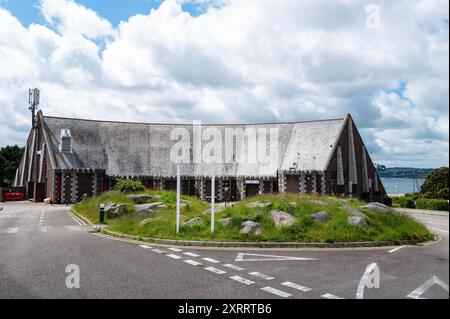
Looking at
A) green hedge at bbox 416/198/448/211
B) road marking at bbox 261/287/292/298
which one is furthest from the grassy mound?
green hedge at bbox 416/198/448/211

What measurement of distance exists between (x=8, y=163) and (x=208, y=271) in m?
77.8

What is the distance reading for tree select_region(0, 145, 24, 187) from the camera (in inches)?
2899

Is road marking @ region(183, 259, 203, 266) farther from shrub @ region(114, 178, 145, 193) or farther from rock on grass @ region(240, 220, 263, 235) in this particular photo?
shrub @ region(114, 178, 145, 193)

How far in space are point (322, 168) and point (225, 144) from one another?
601 inches

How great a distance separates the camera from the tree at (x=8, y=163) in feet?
242

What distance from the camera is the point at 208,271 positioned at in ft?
32.8

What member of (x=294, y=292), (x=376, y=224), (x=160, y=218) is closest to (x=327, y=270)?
(x=294, y=292)

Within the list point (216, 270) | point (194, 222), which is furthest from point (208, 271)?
point (194, 222)

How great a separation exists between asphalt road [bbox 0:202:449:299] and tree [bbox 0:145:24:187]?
68.4 metres

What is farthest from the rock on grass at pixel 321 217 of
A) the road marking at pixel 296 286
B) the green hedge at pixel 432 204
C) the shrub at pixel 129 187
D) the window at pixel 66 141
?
the window at pixel 66 141

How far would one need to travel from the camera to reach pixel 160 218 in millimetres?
18312

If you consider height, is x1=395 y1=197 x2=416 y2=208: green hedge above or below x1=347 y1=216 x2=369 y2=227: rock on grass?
below

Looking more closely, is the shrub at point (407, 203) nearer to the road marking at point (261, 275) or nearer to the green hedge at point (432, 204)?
the green hedge at point (432, 204)
